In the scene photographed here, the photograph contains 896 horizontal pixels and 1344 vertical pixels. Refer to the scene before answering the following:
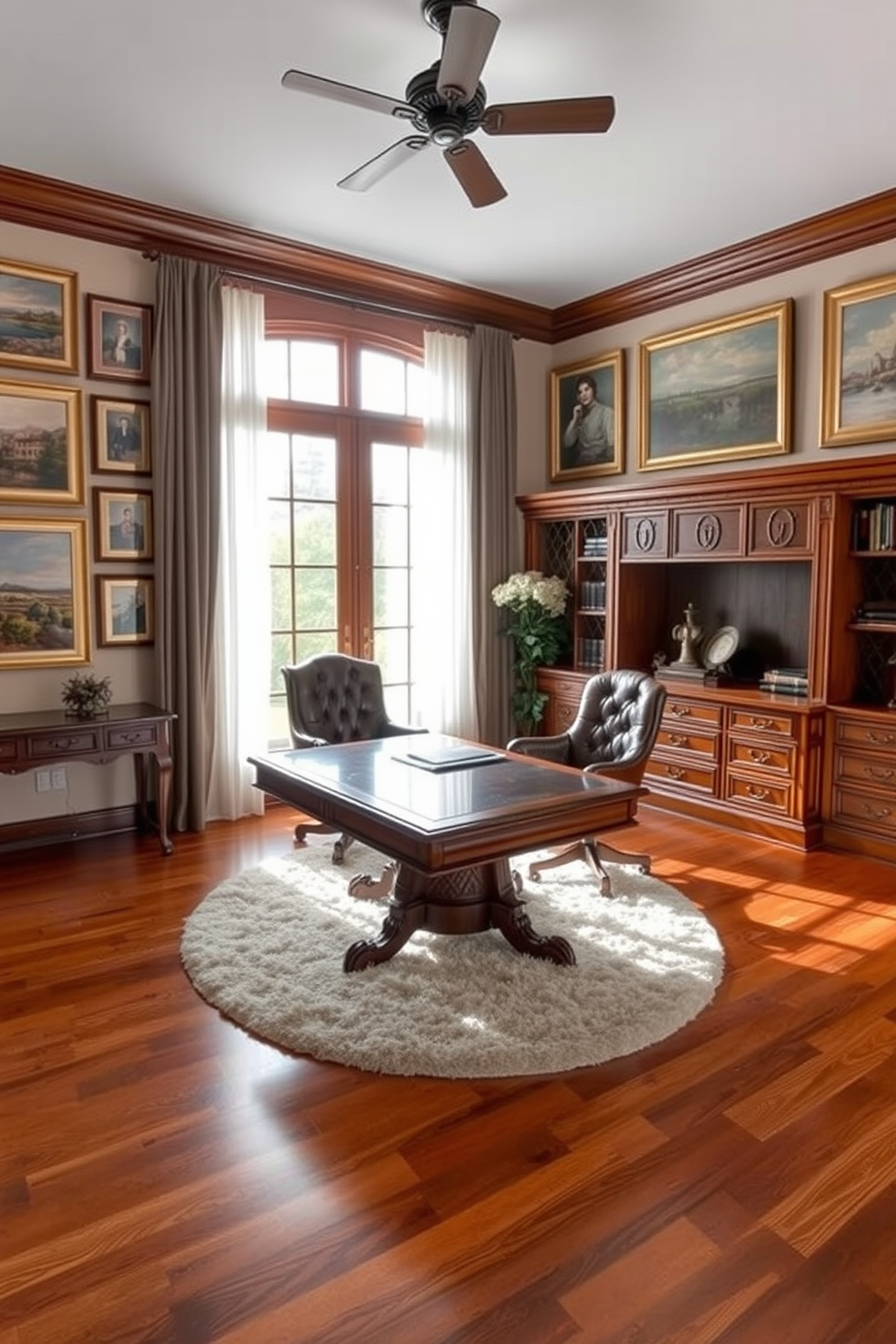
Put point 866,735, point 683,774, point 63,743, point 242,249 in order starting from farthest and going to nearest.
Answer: point 683,774 < point 242,249 < point 866,735 < point 63,743

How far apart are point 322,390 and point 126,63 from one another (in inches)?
92.2

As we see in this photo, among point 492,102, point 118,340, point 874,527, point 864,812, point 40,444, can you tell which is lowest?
point 864,812

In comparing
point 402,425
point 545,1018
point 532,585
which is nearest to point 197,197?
point 402,425

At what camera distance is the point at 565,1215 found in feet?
6.34

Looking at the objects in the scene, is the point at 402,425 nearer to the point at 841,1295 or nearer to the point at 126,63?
the point at 126,63

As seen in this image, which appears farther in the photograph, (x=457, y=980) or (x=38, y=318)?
(x=38, y=318)

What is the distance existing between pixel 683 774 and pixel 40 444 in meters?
4.01

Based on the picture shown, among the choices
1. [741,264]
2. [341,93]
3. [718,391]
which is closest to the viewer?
[341,93]

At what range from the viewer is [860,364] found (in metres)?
4.57

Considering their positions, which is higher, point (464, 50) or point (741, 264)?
point (741, 264)

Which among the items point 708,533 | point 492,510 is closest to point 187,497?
point 492,510

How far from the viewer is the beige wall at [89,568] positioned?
4.43 metres

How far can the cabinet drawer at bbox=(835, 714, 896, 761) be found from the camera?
13.9 feet

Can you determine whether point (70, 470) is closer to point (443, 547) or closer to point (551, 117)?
point (443, 547)
